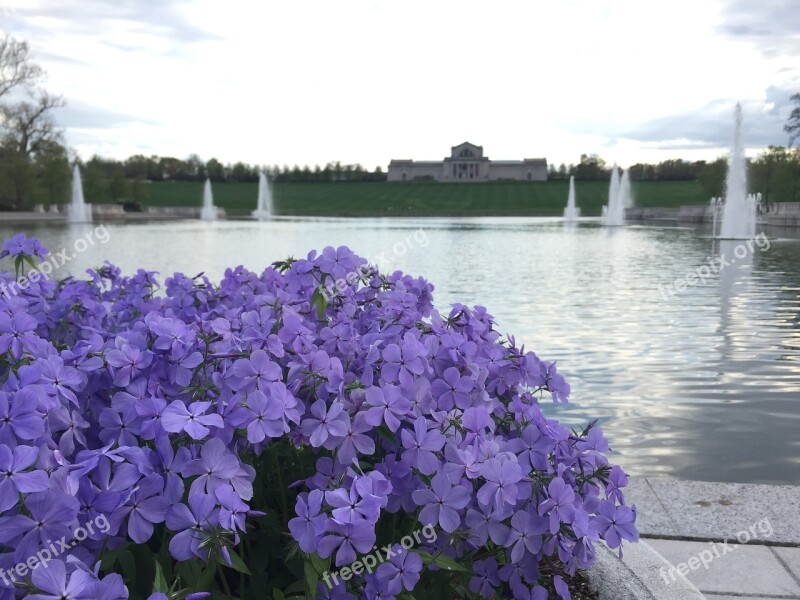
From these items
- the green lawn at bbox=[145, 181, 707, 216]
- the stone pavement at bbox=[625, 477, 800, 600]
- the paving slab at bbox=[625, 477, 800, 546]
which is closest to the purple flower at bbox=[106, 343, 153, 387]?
the stone pavement at bbox=[625, 477, 800, 600]

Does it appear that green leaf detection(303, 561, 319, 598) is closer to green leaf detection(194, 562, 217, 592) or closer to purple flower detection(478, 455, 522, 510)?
green leaf detection(194, 562, 217, 592)

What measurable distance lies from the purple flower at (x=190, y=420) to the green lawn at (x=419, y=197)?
6192 centimetres

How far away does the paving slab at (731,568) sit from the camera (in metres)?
3.12

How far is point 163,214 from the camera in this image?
60.6 m

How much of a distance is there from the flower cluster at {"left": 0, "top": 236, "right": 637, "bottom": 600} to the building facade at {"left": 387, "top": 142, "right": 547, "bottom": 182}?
14789 centimetres

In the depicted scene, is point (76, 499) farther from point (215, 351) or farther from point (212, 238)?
point (212, 238)

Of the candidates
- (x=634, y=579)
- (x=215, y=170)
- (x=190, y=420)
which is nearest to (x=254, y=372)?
(x=190, y=420)

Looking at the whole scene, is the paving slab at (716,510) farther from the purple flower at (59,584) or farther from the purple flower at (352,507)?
the purple flower at (59,584)

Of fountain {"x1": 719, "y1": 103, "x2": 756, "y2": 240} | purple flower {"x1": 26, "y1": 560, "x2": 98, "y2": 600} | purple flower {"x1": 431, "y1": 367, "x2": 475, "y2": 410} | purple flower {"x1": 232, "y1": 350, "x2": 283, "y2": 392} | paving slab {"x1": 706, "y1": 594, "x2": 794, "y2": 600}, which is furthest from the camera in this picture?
fountain {"x1": 719, "y1": 103, "x2": 756, "y2": 240}

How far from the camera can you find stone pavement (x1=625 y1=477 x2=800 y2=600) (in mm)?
3186

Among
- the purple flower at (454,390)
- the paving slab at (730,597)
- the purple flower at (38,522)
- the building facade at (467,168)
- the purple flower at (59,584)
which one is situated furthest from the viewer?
the building facade at (467,168)

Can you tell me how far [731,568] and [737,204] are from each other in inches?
1286

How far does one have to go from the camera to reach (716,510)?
12.6ft

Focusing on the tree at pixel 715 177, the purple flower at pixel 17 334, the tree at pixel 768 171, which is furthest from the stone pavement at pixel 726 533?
the tree at pixel 715 177
